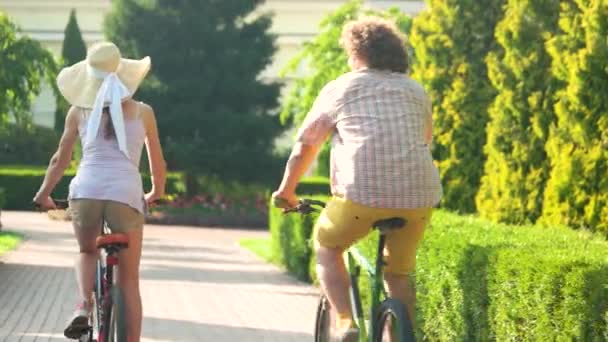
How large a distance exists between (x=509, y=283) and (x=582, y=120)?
13.0 feet

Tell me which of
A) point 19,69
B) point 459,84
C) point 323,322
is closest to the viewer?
point 323,322

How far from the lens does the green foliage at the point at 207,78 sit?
3644cm

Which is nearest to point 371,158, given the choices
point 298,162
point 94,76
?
point 298,162

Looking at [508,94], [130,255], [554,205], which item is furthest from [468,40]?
[130,255]

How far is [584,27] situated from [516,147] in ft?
6.19

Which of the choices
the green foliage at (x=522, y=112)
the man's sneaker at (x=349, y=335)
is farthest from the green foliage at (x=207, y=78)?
the man's sneaker at (x=349, y=335)

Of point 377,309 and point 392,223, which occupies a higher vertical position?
point 392,223

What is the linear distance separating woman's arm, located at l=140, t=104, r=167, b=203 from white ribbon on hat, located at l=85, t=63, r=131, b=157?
157 millimetres

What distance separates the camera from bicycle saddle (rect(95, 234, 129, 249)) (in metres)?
7.00

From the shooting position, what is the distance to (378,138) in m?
6.41

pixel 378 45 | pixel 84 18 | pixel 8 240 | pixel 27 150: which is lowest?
pixel 27 150

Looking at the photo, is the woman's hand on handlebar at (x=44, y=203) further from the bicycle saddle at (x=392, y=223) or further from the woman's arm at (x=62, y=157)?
the bicycle saddle at (x=392, y=223)

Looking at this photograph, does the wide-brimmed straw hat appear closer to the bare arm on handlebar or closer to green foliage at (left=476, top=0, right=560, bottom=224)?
the bare arm on handlebar

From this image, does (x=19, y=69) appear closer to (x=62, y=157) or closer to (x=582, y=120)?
(x=582, y=120)
